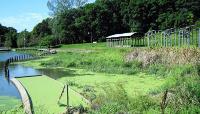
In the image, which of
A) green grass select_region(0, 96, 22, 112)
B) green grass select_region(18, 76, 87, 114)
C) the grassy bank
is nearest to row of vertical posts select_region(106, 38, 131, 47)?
the grassy bank

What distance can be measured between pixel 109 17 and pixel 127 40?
3692 cm

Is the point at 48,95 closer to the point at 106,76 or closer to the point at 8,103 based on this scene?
the point at 8,103

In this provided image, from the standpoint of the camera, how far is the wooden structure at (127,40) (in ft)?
251

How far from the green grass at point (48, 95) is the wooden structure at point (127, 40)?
45459 mm

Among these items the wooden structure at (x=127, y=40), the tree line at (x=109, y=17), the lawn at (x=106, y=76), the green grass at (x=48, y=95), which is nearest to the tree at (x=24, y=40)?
the tree line at (x=109, y=17)

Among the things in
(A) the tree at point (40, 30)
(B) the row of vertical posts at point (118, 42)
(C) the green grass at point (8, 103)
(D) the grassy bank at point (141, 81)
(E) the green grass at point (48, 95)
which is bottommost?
(C) the green grass at point (8, 103)

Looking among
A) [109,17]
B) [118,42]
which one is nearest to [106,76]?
[118,42]

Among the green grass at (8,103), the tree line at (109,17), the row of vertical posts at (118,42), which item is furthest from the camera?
the tree line at (109,17)

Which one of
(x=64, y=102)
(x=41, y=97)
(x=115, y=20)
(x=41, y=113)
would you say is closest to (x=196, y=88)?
(x=41, y=113)

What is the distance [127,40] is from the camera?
3078 inches

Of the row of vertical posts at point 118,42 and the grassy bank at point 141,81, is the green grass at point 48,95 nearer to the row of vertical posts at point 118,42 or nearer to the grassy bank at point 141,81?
the grassy bank at point 141,81

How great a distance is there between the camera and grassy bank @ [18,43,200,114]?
44.3 feet

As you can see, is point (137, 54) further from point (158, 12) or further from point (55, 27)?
point (55, 27)

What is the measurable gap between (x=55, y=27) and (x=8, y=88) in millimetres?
85209
